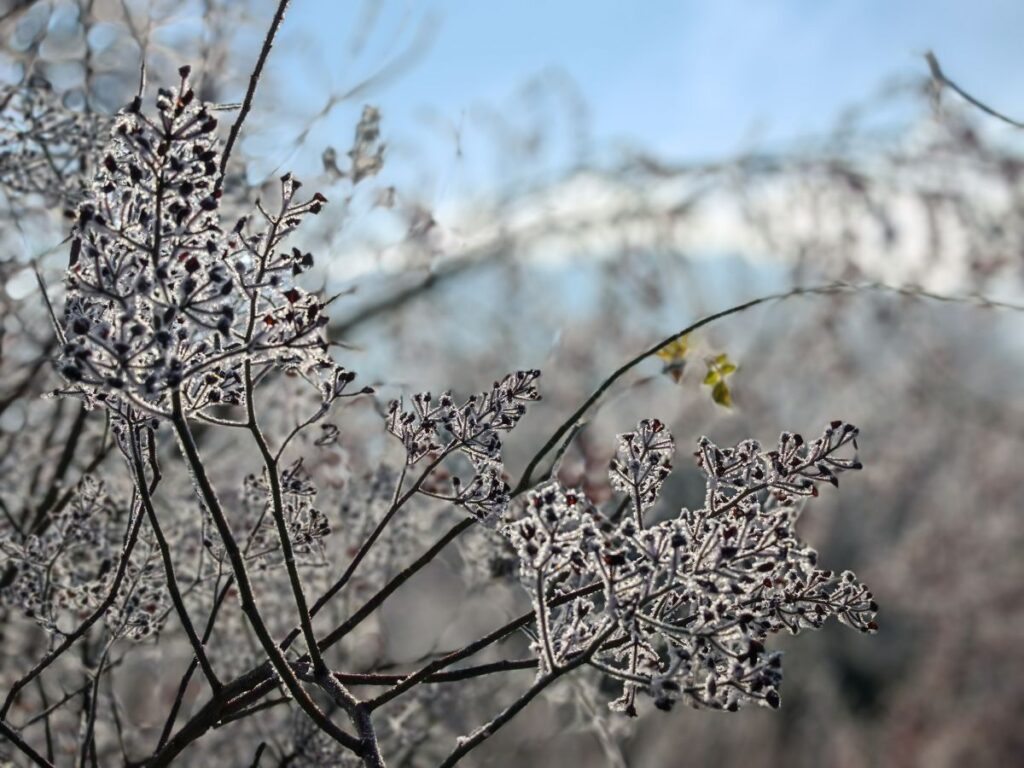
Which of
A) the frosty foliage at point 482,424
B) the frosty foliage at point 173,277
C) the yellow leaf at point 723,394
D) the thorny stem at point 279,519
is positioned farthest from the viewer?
the yellow leaf at point 723,394

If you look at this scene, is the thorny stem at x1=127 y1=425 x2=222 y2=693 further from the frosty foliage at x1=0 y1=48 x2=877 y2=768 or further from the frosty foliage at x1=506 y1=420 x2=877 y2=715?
the frosty foliage at x1=506 y1=420 x2=877 y2=715

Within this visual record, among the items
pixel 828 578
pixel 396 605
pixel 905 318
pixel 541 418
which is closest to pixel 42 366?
pixel 828 578

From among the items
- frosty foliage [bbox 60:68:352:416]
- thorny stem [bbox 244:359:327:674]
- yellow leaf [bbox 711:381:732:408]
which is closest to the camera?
frosty foliage [bbox 60:68:352:416]

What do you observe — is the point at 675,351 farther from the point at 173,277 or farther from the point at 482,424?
the point at 173,277

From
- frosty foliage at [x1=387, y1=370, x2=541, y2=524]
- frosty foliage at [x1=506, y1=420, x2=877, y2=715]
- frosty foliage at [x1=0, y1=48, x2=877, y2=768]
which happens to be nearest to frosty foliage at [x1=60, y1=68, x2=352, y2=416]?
frosty foliage at [x1=0, y1=48, x2=877, y2=768]

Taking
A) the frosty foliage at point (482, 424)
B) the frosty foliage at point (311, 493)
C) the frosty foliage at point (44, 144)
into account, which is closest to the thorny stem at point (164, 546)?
the frosty foliage at point (311, 493)

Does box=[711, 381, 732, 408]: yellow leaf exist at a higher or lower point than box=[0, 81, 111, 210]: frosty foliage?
lower

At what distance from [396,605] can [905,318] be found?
5113 millimetres

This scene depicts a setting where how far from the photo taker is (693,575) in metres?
1.12

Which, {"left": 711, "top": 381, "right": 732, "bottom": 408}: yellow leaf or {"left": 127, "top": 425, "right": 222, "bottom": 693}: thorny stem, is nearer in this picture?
{"left": 127, "top": 425, "right": 222, "bottom": 693}: thorny stem

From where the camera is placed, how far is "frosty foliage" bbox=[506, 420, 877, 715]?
1080 millimetres

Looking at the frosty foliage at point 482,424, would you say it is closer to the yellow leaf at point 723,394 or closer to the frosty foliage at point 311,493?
the frosty foliage at point 311,493

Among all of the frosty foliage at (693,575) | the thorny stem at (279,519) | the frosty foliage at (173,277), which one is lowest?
the frosty foliage at (693,575)

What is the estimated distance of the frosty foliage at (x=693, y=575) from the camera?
3.54 ft
